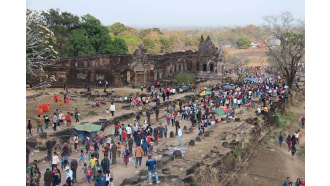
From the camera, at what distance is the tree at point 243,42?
82150 mm

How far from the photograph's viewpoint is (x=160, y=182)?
12617 millimetres

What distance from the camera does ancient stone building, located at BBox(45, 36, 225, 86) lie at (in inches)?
1277

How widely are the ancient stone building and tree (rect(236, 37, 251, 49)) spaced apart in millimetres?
38915

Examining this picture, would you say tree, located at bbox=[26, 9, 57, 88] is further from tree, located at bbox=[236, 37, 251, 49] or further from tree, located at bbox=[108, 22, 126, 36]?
tree, located at bbox=[236, 37, 251, 49]

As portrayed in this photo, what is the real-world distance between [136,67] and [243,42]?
5332cm

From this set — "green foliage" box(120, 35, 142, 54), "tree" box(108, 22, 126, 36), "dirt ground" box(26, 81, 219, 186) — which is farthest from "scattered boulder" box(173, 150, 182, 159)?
"tree" box(108, 22, 126, 36)

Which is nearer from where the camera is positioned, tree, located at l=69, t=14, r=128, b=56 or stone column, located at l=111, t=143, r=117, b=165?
stone column, located at l=111, t=143, r=117, b=165

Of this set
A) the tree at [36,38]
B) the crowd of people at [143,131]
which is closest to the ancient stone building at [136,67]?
the crowd of people at [143,131]

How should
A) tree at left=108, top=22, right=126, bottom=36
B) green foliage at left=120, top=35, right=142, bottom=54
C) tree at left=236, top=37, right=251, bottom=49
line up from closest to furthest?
green foliage at left=120, top=35, right=142, bottom=54, tree at left=108, top=22, right=126, bottom=36, tree at left=236, top=37, right=251, bottom=49

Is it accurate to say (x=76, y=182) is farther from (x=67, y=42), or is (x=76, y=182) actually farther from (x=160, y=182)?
(x=67, y=42)

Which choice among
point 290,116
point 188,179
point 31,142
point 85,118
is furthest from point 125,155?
point 290,116

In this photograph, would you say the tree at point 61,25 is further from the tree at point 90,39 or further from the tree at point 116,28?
the tree at point 116,28

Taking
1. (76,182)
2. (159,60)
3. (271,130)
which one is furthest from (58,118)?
(159,60)

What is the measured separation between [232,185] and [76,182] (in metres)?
6.30
